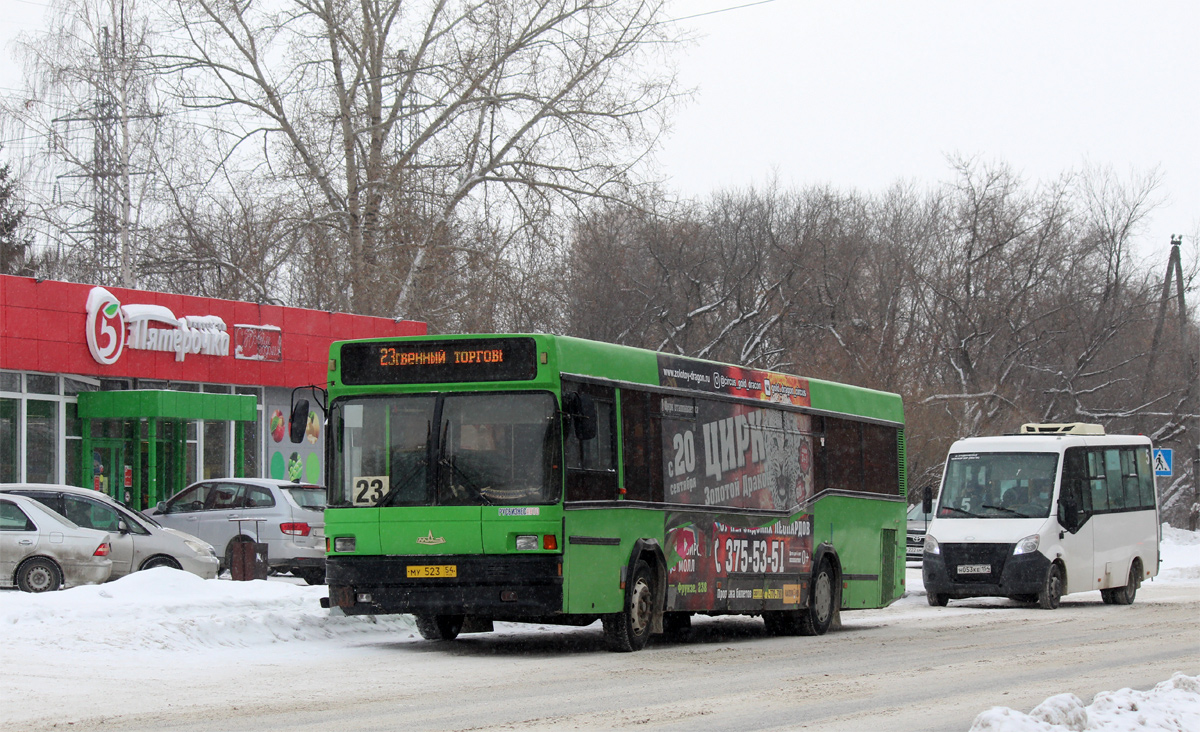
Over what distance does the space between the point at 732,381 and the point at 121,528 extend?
8.90 metres

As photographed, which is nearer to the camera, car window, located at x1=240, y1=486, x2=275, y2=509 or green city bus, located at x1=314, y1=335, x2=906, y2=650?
green city bus, located at x1=314, y1=335, x2=906, y2=650

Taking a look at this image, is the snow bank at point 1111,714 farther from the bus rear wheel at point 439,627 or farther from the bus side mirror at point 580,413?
the bus rear wheel at point 439,627

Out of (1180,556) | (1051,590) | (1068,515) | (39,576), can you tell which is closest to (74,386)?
(39,576)

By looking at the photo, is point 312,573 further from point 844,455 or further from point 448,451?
point 448,451

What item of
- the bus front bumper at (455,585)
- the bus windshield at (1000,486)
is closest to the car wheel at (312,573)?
the bus front bumper at (455,585)

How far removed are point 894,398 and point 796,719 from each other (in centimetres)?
1111

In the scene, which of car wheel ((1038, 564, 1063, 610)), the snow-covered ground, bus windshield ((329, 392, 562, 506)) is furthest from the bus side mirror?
car wheel ((1038, 564, 1063, 610))

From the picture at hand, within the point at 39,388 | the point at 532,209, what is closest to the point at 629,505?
the point at 39,388

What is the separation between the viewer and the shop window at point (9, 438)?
2547 centimetres

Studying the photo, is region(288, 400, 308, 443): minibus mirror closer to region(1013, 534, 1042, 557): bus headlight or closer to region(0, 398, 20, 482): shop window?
region(1013, 534, 1042, 557): bus headlight

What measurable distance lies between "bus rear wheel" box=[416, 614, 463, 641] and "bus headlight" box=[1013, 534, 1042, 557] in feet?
34.1

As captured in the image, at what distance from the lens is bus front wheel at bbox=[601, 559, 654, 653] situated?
44.5 ft

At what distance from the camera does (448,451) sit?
12.9 m

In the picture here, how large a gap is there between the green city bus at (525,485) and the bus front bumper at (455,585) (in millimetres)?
12
